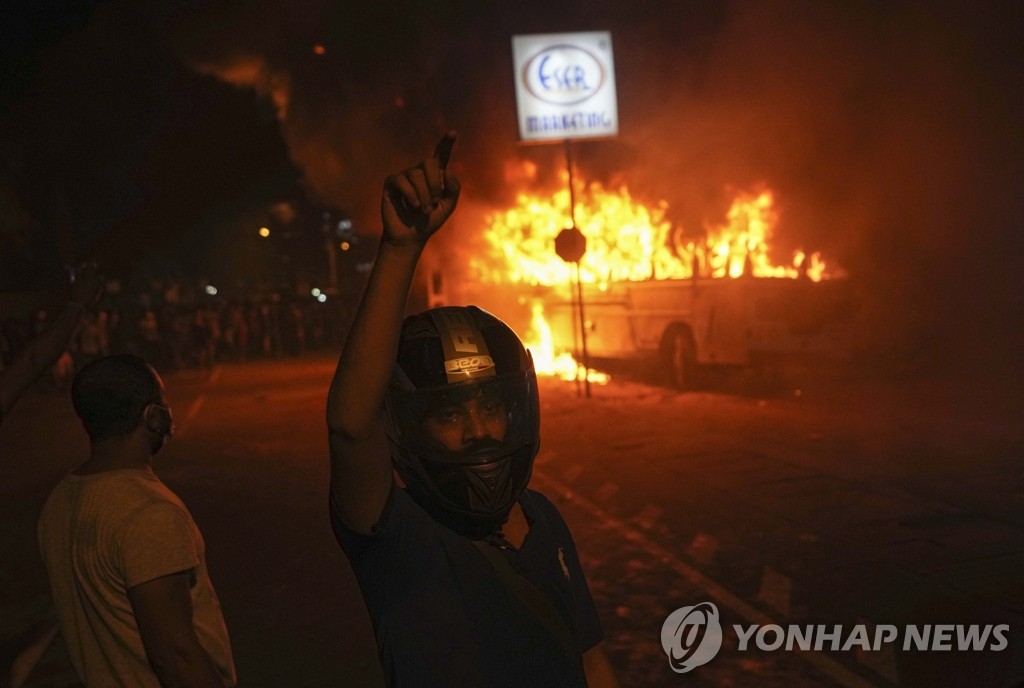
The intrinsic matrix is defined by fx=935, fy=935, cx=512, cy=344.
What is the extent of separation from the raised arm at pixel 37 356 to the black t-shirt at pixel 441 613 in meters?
1.85

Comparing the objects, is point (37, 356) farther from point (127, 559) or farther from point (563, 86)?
point (563, 86)

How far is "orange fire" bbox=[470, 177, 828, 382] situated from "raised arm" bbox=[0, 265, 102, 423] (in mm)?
14650

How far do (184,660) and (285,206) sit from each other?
178ft

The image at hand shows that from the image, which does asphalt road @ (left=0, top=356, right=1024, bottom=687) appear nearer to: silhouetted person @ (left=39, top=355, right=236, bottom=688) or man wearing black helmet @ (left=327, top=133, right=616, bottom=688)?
silhouetted person @ (left=39, top=355, right=236, bottom=688)

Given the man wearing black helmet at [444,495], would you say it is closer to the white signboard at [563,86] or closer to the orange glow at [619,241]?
the orange glow at [619,241]

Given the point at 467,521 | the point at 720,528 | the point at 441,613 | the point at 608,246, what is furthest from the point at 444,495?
the point at 608,246

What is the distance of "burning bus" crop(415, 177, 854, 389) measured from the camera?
1383 cm

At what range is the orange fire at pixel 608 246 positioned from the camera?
2005 centimetres

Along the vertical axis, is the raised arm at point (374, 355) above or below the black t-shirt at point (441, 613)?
above

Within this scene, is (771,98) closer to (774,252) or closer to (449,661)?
(774,252)

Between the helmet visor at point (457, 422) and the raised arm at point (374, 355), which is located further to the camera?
the helmet visor at point (457, 422)

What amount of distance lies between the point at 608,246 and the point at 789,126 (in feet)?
19.0

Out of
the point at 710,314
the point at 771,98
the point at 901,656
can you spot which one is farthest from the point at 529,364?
the point at 771,98

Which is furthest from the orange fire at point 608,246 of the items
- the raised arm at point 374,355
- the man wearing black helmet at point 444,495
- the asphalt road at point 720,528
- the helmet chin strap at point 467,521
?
the raised arm at point 374,355
